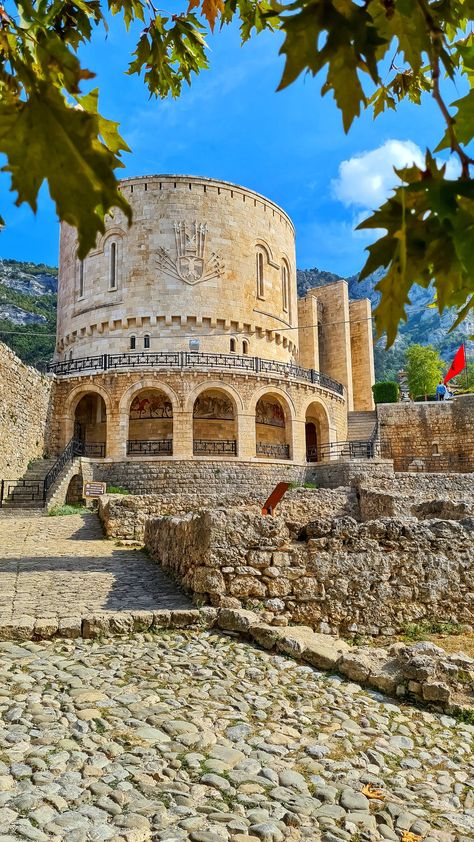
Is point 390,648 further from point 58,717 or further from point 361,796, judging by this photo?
point 58,717

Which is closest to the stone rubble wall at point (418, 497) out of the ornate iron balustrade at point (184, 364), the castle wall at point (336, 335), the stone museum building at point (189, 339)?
the stone museum building at point (189, 339)

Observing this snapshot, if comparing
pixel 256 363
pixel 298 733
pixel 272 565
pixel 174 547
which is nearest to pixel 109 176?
pixel 298 733

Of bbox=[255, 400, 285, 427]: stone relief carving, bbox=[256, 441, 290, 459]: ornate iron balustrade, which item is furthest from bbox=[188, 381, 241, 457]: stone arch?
bbox=[255, 400, 285, 427]: stone relief carving

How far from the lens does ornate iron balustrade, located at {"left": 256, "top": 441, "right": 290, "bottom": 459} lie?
959 inches

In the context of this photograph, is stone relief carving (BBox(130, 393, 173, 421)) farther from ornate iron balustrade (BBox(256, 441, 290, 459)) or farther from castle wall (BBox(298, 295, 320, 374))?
castle wall (BBox(298, 295, 320, 374))

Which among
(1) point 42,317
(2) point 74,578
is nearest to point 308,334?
(2) point 74,578

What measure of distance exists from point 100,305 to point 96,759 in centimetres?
2679

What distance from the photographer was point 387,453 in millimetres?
27406

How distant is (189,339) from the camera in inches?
1067

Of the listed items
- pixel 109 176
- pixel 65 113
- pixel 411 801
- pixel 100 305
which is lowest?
pixel 411 801

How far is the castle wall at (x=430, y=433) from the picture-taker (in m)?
26.3

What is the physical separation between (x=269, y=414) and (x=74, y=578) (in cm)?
2022

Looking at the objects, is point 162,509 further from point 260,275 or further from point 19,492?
point 260,275

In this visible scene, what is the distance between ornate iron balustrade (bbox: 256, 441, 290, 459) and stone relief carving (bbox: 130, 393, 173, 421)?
413 cm
